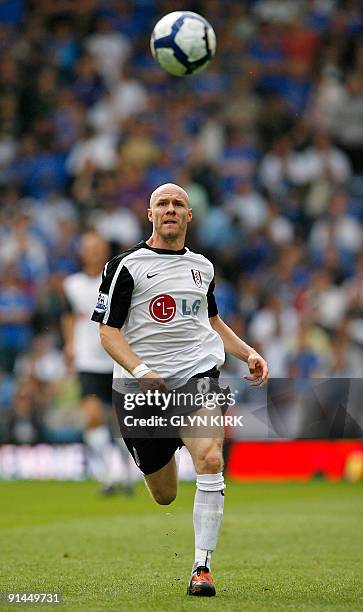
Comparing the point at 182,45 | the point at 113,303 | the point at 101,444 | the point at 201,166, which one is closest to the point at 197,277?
the point at 113,303

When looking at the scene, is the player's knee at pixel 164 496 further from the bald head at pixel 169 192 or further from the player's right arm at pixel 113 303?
the bald head at pixel 169 192

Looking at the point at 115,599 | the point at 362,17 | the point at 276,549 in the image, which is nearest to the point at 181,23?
the point at 276,549

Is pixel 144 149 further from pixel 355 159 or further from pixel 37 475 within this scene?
pixel 37 475

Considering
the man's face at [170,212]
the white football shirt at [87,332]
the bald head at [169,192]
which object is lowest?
the white football shirt at [87,332]

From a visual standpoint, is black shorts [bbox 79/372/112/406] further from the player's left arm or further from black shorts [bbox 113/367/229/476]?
black shorts [bbox 113/367/229/476]

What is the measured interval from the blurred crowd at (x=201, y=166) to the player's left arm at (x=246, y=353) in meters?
8.35

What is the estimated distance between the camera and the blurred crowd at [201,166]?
1623 cm

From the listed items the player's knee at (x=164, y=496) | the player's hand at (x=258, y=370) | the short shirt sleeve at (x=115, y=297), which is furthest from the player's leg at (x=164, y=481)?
the short shirt sleeve at (x=115, y=297)

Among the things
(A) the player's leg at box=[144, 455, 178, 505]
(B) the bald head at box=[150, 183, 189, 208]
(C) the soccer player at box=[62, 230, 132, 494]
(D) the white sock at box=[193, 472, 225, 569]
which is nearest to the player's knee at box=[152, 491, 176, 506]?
A: (A) the player's leg at box=[144, 455, 178, 505]

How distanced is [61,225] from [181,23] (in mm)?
6857

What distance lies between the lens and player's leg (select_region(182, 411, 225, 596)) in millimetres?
6168

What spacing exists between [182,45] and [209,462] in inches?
215

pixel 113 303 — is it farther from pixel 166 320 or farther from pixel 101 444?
pixel 101 444

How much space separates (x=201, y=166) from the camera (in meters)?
18.1
